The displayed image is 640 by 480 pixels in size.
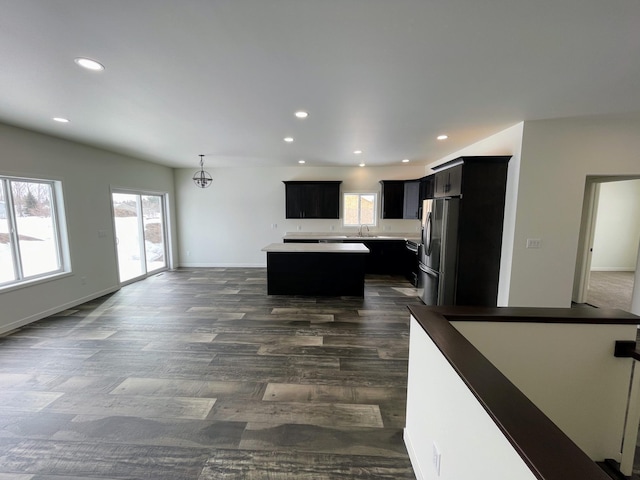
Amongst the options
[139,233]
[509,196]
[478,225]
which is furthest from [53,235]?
[509,196]

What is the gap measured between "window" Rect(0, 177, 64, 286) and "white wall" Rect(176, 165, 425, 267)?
2952mm

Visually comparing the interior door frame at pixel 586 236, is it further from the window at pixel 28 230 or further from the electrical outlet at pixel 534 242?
the window at pixel 28 230

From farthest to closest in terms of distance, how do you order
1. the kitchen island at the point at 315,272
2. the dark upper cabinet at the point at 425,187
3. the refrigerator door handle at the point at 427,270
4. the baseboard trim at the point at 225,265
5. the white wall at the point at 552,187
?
1. the baseboard trim at the point at 225,265
2. the dark upper cabinet at the point at 425,187
3. the kitchen island at the point at 315,272
4. the refrigerator door handle at the point at 427,270
5. the white wall at the point at 552,187

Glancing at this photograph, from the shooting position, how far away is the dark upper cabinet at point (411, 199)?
244 inches

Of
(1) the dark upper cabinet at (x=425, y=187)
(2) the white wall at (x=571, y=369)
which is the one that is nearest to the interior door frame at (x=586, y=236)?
(1) the dark upper cabinet at (x=425, y=187)

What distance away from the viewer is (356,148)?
4.64 meters

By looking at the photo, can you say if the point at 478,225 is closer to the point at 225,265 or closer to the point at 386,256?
the point at 386,256

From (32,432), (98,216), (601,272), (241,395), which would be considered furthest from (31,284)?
(601,272)

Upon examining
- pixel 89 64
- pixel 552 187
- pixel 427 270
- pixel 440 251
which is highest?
pixel 89 64

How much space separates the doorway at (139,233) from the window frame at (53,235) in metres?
0.99

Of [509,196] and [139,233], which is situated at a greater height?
[509,196]

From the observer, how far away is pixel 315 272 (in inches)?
189

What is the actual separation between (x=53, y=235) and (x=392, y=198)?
6.28 m

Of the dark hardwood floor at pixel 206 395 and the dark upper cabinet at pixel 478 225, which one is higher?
the dark upper cabinet at pixel 478 225
